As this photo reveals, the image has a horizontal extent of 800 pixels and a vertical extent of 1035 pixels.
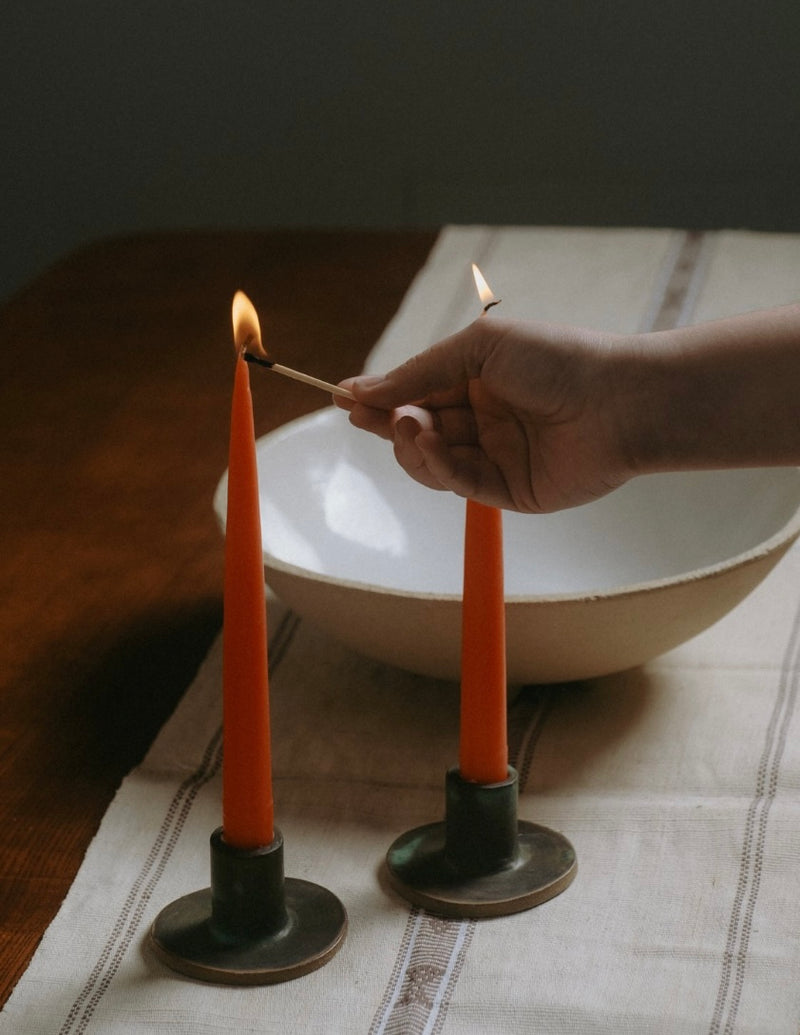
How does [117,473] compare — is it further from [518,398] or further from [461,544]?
[518,398]

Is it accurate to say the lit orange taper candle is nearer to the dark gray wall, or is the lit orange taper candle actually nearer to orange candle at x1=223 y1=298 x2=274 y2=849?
orange candle at x1=223 y1=298 x2=274 y2=849

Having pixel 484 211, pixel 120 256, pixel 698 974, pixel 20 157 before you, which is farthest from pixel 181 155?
pixel 698 974

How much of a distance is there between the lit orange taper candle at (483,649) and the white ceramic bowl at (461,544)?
0.08m

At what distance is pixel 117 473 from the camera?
120 centimetres

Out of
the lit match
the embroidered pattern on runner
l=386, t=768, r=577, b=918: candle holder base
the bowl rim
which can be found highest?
the lit match

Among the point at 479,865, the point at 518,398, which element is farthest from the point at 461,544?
the point at 479,865

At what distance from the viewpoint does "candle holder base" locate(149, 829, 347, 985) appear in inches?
25.1

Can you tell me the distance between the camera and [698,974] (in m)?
0.63

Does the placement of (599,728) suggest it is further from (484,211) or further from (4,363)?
(484,211)

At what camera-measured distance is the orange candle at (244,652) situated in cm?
61

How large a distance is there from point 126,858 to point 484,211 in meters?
2.22

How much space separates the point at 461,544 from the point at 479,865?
14.7 inches

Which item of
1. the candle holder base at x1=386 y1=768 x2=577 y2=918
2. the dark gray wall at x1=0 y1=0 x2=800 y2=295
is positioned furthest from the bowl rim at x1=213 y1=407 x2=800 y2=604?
the dark gray wall at x1=0 y1=0 x2=800 y2=295

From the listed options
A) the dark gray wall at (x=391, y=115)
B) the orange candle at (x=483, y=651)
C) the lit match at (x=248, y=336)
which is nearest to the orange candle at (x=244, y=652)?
the lit match at (x=248, y=336)
